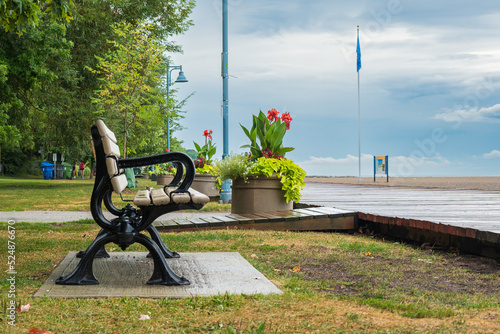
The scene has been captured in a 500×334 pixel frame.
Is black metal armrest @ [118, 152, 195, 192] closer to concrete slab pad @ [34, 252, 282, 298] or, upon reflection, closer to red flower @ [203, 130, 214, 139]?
concrete slab pad @ [34, 252, 282, 298]

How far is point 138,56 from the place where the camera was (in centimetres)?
2177

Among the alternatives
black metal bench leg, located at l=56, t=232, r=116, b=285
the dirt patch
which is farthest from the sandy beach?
black metal bench leg, located at l=56, t=232, r=116, b=285

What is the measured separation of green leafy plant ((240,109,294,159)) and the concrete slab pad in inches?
177

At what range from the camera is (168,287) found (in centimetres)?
380

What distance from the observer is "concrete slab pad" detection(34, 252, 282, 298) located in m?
3.61

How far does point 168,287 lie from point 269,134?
5899 mm

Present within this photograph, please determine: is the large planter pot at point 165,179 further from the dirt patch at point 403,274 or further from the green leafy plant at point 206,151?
the dirt patch at point 403,274

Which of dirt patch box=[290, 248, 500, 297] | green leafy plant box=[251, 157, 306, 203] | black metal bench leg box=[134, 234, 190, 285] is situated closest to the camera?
black metal bench leg box=[134, 234, 190, 285]

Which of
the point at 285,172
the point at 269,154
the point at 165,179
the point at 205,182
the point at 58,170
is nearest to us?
the point at 285,172

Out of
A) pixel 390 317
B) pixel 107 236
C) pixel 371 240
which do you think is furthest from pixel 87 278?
pixel 371 240

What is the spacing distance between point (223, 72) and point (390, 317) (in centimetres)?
1257

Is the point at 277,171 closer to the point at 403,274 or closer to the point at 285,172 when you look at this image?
the point at 285,172

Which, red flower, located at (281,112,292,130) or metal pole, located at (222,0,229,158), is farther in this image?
metal pole, located at (222,0,229,158)

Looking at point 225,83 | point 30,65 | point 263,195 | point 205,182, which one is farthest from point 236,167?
point 30,65
